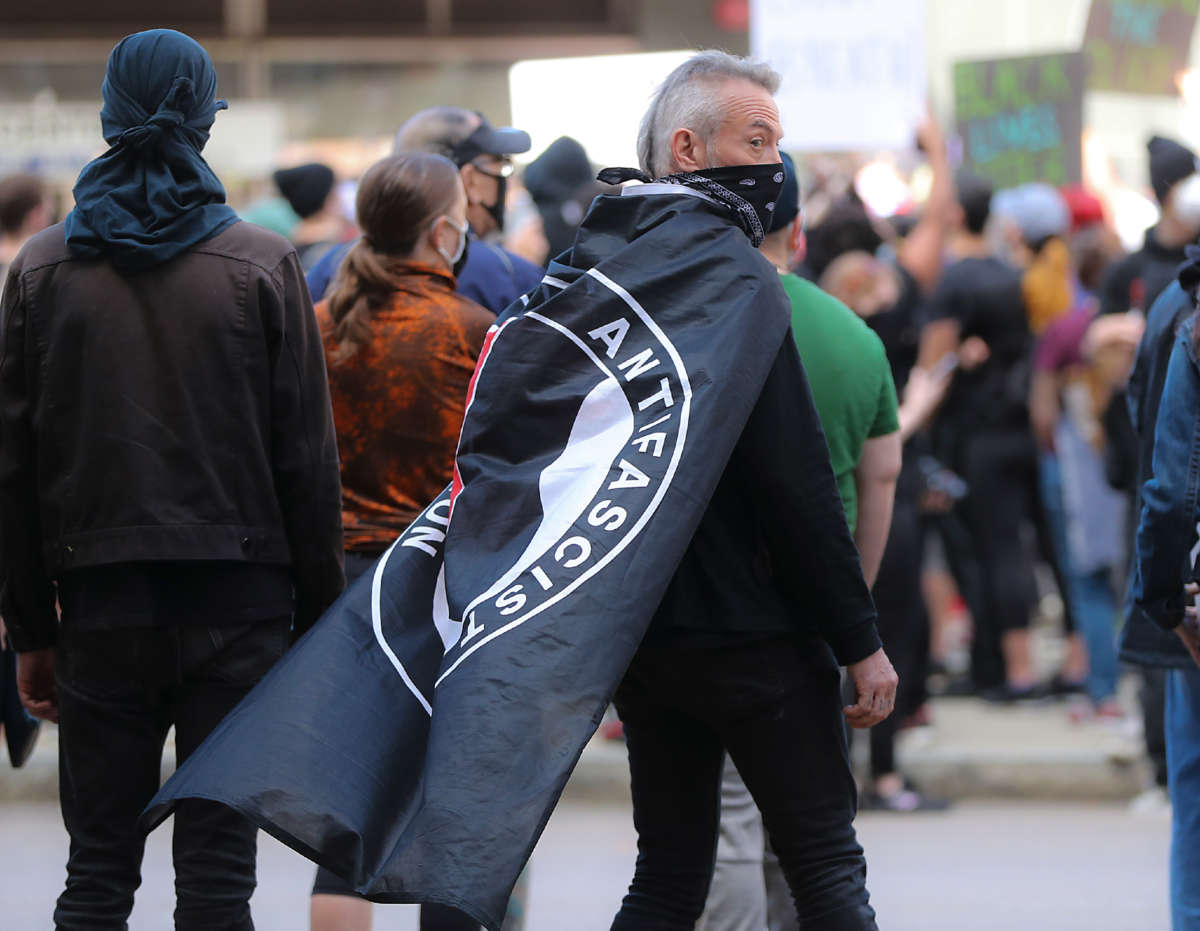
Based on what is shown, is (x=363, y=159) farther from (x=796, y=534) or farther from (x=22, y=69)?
(x=796, y=534)

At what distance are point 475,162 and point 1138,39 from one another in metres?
7.01

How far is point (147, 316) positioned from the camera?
3416 mm

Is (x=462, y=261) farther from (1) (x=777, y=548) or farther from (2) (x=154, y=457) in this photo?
(1) (x=777, y=548)

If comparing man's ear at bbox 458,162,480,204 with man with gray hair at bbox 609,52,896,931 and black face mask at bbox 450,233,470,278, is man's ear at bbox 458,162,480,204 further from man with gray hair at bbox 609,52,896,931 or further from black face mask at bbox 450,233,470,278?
man with gray hair at bbox 609,52,896,931

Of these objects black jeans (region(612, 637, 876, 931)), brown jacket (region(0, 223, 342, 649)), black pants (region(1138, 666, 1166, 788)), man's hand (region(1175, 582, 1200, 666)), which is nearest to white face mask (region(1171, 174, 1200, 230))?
black pants (region(1138, 666, 1166, 788))

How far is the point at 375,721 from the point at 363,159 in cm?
1088

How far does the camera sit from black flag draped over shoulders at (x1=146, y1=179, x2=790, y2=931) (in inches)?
111

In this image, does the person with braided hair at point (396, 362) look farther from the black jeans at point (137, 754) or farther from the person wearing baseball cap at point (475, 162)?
the black jeans at point (137, 754)

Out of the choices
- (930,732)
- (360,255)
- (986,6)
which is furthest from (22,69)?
(360,255)

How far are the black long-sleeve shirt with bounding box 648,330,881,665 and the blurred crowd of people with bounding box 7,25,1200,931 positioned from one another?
829 millimetres

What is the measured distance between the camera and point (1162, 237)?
22.3 feet

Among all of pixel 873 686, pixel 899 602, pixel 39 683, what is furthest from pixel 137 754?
pixel 899 602

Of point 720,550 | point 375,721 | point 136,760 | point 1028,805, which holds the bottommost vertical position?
point 1028,805

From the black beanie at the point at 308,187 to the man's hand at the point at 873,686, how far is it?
450 cm
